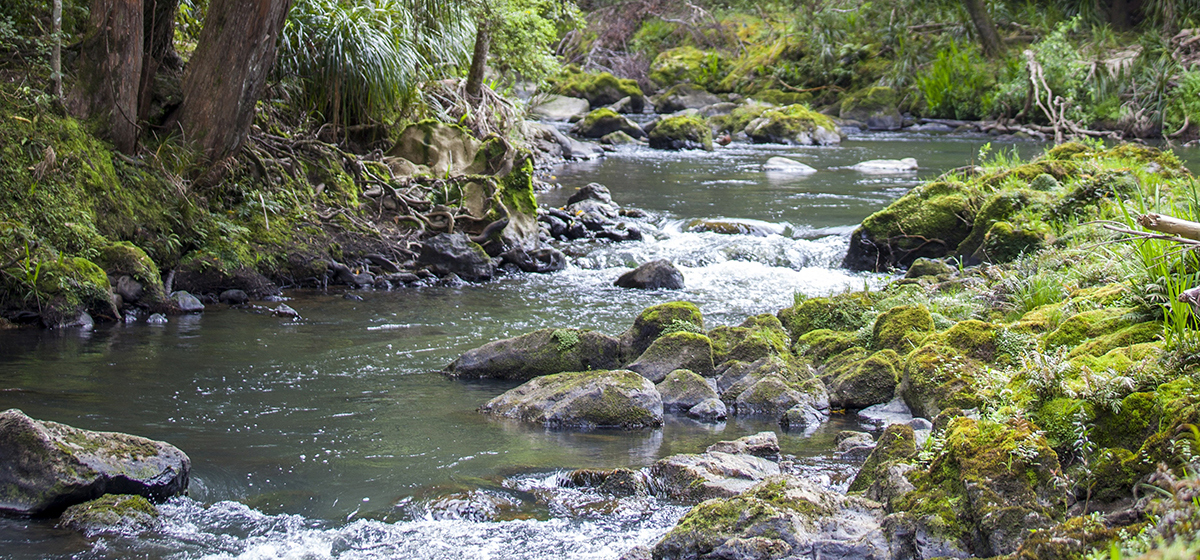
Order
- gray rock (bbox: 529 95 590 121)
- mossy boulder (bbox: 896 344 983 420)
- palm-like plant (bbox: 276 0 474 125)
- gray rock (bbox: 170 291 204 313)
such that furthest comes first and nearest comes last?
gray rock (bbox: 529 95 590 121) < palm-like plant (bbox: 276 0 474 125) < gray rock (bbox: 170 291 204 313) < mossy boulder (bbox: 896 344 983 420)

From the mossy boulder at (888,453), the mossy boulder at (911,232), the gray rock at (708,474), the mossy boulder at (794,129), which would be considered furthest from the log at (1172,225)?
the mossy boulder at (794,129)

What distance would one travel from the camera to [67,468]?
13.9ft

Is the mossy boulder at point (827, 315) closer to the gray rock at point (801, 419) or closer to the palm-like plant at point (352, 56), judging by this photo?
the gray rock at point (801, 419)

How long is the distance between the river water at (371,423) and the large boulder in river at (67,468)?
0.40 feet

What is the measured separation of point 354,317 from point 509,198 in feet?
11.7

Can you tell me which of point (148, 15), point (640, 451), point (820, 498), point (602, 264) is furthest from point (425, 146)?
point (820, 498)

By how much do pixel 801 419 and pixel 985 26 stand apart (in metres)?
23.3

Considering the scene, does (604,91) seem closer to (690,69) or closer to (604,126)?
(690,69)

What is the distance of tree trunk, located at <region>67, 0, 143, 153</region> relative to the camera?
337 inches

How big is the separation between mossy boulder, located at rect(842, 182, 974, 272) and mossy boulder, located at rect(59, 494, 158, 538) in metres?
8.66

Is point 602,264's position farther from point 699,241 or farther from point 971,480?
point 971,480

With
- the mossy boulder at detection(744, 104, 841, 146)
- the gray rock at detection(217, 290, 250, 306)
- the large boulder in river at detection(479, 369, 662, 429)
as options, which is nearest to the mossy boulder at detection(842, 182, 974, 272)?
the large boulder in river at detection(479, 369, 662, 429)

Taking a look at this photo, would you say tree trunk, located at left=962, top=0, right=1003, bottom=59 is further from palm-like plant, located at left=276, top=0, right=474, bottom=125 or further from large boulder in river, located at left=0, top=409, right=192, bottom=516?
large boulder in river, located at left=0, top=409, right=192, bottom=516

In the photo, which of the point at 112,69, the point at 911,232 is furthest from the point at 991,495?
the point at 112,69
